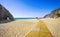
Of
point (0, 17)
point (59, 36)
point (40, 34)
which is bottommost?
point (59, 36)

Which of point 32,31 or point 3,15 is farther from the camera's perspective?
point 3,15

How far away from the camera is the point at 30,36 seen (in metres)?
3.74

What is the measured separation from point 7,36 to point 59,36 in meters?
3.00

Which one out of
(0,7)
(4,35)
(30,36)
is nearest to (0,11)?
(0,7)

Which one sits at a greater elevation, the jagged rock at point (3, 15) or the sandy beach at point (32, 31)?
the jagged rock at point (3, 15)

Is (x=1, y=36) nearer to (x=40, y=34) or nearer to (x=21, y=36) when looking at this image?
(x=21, y=36)

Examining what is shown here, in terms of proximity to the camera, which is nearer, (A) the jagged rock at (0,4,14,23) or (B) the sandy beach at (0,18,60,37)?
(B) the sandy beach at (0,18,60,37)

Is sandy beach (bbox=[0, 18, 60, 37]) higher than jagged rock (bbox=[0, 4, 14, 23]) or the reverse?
the reverse

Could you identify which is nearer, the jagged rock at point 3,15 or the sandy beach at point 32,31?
the sandy beach at point 32,31

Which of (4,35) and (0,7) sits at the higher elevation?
(0,7)

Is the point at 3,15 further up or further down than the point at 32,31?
further up

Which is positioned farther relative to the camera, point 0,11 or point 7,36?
point 0,11

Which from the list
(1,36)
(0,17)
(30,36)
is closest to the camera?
(30,36)

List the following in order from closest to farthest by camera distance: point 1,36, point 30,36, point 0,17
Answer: point 30,36 < point 1,36 < point 0,17
